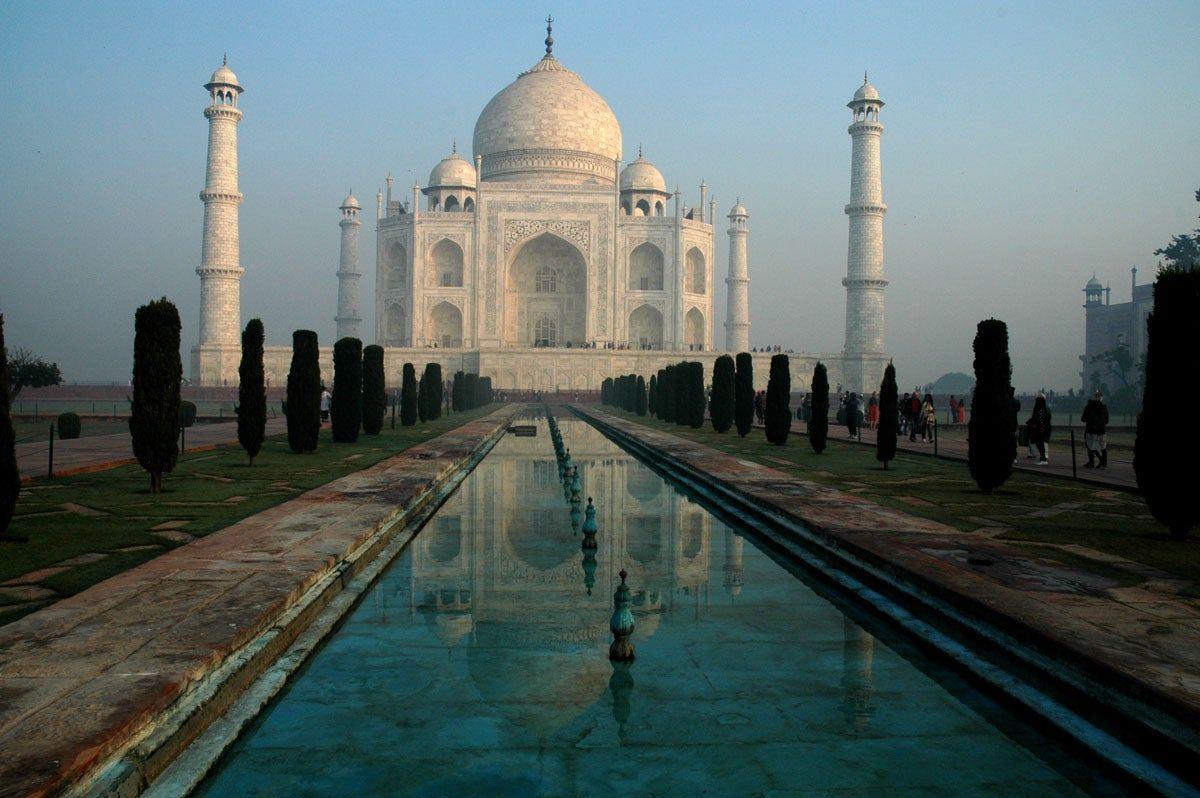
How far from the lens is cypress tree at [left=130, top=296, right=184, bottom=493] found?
26.9 feet

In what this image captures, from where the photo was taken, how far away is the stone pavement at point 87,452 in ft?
31.5

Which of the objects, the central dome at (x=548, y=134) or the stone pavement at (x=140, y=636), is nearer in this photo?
the stone pavement at (x=140, y=636)

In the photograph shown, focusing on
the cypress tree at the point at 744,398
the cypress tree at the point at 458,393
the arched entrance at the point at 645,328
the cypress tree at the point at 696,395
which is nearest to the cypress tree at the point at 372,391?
the cypress tree at the point at 744,398

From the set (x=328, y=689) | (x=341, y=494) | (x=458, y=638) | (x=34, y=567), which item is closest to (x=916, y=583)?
(x=458, y=638)

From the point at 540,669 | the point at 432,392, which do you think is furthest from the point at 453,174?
the point at 540,669

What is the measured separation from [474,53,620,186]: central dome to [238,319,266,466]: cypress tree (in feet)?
117

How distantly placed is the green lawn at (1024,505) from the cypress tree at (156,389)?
5.93 m

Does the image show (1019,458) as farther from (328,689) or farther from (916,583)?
(328,689)

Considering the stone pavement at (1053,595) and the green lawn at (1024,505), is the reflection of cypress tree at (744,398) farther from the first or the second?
the stone pavement at (1053,595)

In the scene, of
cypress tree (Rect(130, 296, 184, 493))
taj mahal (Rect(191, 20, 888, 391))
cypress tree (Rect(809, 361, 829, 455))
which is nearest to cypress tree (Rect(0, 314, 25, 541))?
cypress tree (Rect(130, 296, 184, 493))

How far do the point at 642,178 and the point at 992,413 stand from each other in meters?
41.4

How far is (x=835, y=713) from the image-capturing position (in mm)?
3100

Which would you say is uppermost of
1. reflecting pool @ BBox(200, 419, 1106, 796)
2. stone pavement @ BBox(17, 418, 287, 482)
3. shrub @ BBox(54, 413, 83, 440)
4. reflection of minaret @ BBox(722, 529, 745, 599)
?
shrub @ BBox(54, 413, 83, 440)

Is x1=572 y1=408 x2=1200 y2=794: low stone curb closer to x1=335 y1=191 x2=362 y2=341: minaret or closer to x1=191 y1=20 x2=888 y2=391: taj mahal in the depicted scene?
x1=191 y1=20 x2=888 y2=391: taj mahal
